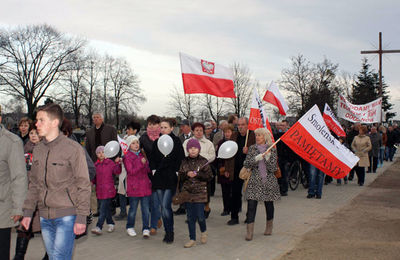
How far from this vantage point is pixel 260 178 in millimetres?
6398

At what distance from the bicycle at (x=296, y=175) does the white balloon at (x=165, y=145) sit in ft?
21.8

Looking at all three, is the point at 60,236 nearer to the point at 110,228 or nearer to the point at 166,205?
the point at 166,205

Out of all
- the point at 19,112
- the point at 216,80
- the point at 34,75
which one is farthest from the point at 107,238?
the point at 19,112

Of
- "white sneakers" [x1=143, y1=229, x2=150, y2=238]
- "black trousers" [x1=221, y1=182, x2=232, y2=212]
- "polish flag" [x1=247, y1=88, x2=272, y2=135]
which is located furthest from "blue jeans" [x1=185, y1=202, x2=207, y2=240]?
"polish flag" [x1=247, y1=88, x2=272, y2=135]

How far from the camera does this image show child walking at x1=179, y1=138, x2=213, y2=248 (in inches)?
233

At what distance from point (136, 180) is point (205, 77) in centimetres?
302

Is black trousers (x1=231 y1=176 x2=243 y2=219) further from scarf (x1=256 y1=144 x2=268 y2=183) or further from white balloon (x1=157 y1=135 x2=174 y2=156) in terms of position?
white balloon (x1=157 y1=135 x2=174 y2=156)

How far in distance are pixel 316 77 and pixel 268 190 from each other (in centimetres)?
4726

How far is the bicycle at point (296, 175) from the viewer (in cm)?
1189

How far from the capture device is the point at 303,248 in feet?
18.8

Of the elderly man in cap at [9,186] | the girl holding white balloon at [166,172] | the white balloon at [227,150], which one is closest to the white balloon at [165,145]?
the girl holding white balloon at [166,172]

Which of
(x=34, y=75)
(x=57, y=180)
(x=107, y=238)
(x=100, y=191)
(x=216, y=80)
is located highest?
(x=34, y=75)

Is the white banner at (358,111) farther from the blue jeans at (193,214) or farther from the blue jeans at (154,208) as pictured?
the blue jeans at (193,214)

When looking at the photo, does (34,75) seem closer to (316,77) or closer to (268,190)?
(316,77)
